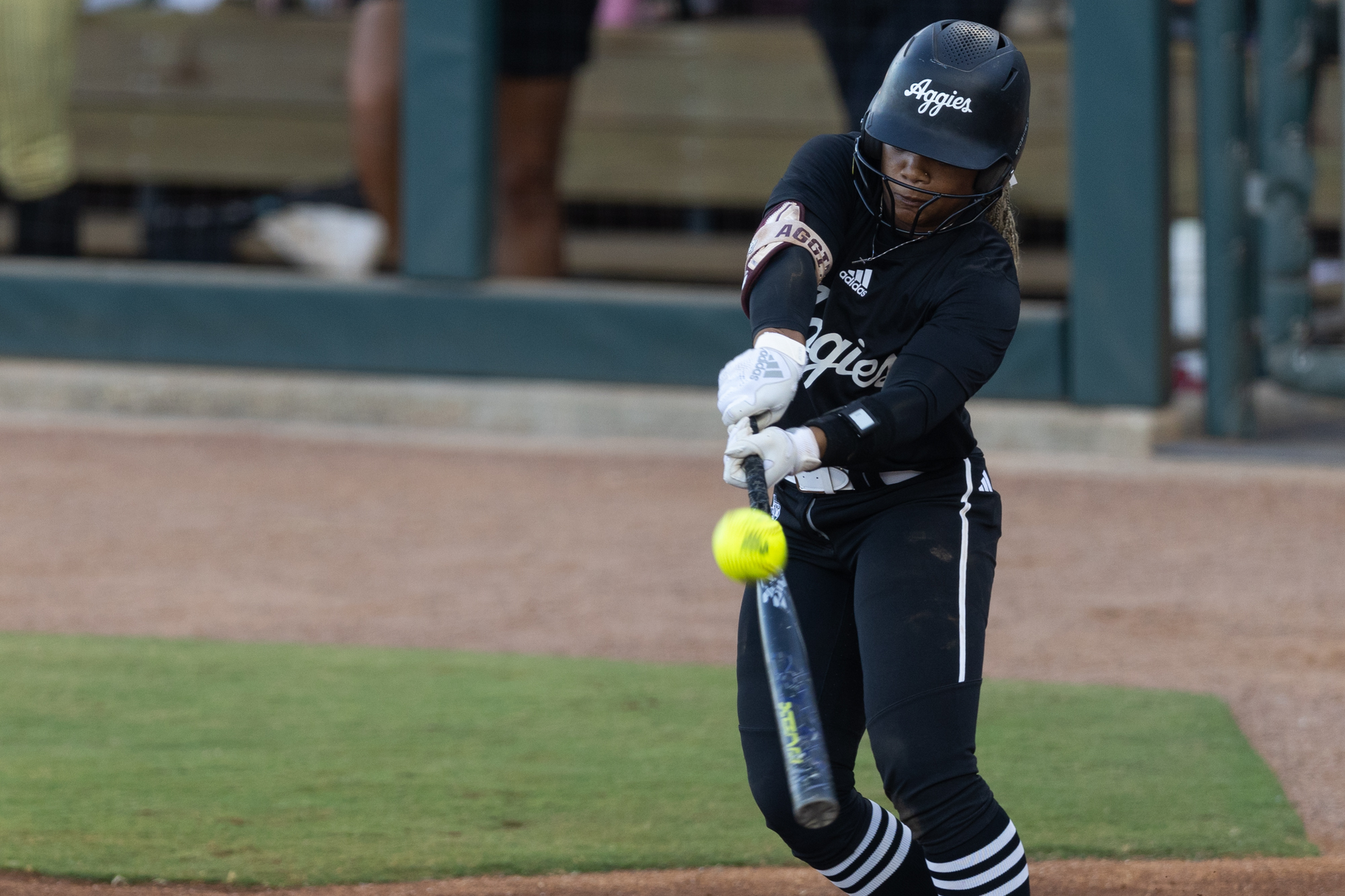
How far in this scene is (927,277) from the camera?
8.37 feet

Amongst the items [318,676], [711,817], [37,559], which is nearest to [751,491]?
[711,817]

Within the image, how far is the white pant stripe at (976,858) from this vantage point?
2.38 metres

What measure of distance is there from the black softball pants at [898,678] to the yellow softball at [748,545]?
0.94 feet

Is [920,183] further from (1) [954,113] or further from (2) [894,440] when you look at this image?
(2) [894,440]

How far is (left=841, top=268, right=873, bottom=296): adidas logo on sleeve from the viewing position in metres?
2.58

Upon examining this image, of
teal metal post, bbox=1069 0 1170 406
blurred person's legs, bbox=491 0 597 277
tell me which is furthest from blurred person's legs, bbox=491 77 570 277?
teal metal post, bbox=1069 0 1170 406

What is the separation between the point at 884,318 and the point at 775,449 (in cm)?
38

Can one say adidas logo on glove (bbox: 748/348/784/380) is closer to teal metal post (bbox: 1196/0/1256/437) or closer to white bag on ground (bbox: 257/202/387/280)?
teal metal post (bbox: 1196/0/1256/437)

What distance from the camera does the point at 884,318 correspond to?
8.46ft

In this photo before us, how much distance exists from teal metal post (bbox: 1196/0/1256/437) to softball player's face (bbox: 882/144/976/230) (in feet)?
14.5

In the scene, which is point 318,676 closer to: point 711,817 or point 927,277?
point 711,817

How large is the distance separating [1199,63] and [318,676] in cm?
432

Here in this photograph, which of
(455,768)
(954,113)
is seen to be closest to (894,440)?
(954,113)

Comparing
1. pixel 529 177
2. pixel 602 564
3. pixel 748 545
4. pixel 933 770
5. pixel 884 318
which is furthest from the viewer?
pixel 529 177
